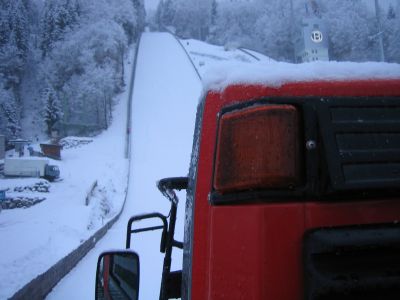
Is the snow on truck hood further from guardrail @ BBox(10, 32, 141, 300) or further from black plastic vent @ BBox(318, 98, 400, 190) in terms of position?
guardrail @ BBox(10, 32, 141, 300)

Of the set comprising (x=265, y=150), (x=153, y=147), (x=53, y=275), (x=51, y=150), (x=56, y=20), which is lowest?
(x=53, y=275)

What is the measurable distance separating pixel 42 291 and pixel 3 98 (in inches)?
589

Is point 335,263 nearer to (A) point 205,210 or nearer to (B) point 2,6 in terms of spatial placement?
(A) point 205,210

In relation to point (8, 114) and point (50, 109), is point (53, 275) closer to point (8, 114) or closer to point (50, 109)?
point (8, 114)

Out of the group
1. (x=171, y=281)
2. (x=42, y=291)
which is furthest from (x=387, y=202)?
(x=42, y=291)

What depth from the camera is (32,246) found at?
575 cm

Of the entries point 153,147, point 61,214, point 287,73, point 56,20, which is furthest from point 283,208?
point 56,20

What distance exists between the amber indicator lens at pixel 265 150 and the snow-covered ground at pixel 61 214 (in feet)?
11.9

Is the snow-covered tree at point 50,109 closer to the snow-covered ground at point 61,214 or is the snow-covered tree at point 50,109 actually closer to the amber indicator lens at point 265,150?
the snow-covered ground at point 61,214

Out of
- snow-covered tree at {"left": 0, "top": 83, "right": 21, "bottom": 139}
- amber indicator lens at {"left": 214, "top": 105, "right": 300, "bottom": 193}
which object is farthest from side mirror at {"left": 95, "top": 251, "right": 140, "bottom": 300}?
snow-covered tree at {"left": 0, "top": 83, "right": 21, "bottom": 139}

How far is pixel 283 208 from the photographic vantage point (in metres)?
0.92

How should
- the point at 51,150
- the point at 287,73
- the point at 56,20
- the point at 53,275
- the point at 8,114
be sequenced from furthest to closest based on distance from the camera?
the point at 56,20
the point at 51,150
the point at 8,114
the point at 53,275
the point at 287,73

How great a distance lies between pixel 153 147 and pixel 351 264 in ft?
70.6

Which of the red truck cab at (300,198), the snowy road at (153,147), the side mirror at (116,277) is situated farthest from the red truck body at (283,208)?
the snowy road at (153,147)
